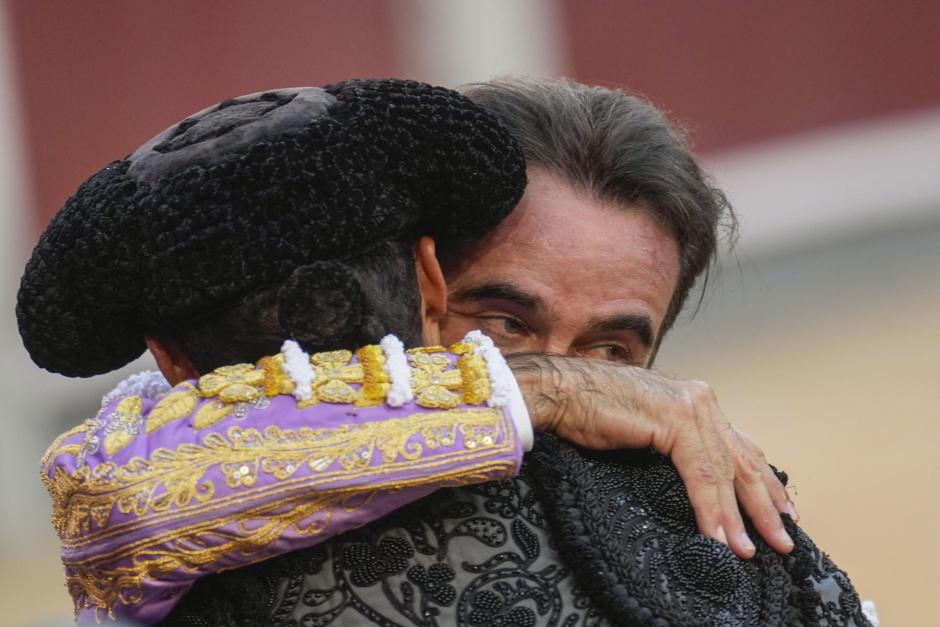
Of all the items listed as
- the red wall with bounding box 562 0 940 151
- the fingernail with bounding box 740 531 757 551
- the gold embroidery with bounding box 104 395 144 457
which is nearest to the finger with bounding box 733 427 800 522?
the fingernail with bounding box 740 531 757 551

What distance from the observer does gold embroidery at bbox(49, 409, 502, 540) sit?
1636 mm


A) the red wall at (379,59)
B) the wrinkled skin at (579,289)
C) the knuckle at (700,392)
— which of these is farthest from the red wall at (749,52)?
the knuckle at (700,392)

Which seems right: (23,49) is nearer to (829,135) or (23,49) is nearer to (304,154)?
(829,135)

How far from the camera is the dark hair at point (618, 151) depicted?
2559 millimetres

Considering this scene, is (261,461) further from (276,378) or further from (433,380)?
(433,380)

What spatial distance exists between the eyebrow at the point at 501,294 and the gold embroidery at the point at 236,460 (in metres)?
0.72

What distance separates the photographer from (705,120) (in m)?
8.74

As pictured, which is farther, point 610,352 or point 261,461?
point 610,352

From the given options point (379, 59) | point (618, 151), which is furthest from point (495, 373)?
point (379, 59)

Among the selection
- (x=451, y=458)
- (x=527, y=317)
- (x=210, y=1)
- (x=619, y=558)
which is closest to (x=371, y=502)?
Result: (x=451, y=458)

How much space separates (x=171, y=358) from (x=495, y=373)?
16.3 inches

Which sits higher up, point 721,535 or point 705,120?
A: point 721,535

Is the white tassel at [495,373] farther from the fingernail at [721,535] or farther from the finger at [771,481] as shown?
the finger at [771,481]

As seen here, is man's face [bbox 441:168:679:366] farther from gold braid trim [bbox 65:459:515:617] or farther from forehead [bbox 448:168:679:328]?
gold braid trim [bbox 65:459:515:617]
